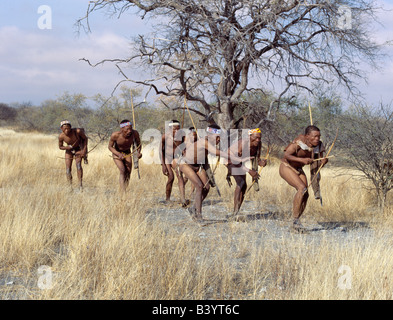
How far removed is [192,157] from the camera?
7.39 meters

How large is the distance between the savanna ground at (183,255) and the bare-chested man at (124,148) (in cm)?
78

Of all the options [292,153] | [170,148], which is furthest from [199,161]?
[170,148]

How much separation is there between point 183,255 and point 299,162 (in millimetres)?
2931

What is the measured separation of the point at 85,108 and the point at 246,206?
2552cm

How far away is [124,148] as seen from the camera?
877 cm

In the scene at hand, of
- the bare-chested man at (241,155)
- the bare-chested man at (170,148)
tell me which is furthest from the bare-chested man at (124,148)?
the bare-chested man at (241,155)

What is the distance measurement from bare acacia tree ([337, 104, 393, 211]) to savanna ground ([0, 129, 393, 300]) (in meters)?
0.67

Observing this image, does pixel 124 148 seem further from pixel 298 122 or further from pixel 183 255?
pixel 298 122

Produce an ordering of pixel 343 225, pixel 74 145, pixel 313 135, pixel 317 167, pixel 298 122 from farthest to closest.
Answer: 1. pixel 298 122
2. pixel 74 145
3. pixel 343 225
4. pixel 317 167
5. pixel 313 135

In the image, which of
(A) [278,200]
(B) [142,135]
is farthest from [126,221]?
(B) [142,135]

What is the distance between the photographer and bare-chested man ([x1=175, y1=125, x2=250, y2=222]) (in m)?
7.03

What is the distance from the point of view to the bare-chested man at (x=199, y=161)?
277 inches

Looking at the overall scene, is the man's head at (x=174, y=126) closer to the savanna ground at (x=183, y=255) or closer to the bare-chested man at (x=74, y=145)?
the savanna ground at (x=183, y=255)
